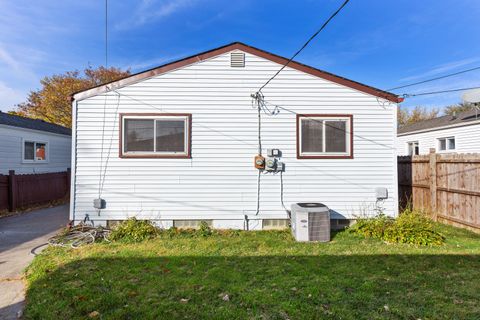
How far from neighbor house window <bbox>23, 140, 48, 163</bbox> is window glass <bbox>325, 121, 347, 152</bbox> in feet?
40.4

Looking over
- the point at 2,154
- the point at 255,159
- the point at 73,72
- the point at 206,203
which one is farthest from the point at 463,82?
the point at 73,72

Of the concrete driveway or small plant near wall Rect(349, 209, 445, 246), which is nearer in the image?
the concrete driveway

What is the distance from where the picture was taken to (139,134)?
638 centimetres

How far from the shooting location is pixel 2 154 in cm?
1028

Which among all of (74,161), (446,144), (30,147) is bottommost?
(74,161)

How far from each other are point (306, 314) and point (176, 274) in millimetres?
1927

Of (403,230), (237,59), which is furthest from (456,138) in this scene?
(237,59)

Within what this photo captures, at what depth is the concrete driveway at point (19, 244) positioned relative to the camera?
3295 mm

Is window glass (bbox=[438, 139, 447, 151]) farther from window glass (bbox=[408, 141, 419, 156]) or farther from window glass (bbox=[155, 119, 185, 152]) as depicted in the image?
window glass (bbox=[155, 119, 185, 152])

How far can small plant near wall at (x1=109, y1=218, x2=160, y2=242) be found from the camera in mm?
5668

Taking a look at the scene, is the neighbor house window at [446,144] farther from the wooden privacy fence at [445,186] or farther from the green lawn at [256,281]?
the green lawn at [256,281]

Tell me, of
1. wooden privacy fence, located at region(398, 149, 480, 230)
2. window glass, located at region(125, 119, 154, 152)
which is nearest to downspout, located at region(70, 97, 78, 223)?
window glass, located at region(125, 119, 154, 152)

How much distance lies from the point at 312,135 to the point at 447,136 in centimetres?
1141

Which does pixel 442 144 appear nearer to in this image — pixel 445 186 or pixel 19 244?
pixel 445 186
